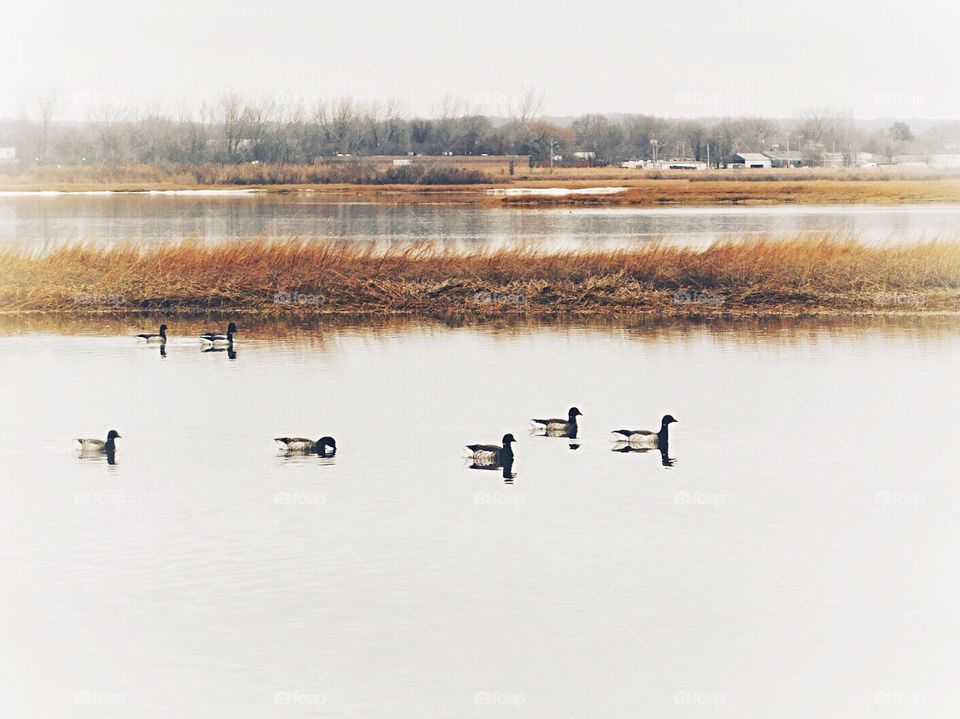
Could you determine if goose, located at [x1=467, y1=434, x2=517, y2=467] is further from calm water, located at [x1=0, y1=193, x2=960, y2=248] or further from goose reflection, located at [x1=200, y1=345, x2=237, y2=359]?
calm water, located at [x1=0, y1=193, x2=960, y2=248]

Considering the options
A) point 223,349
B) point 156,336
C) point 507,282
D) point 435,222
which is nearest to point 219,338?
point 223,349

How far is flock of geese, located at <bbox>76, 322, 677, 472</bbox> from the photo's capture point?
18.6 metres

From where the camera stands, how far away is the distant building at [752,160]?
468ft

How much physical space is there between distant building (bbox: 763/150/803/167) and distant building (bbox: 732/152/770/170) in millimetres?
629

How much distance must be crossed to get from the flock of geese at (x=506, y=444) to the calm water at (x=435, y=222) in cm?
2545

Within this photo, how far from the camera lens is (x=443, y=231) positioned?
61.4 meters

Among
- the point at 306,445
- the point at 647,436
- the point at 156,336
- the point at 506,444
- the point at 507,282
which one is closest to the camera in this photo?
the point at 506,444

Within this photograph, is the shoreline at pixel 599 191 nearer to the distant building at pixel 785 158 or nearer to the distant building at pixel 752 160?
the distant building at pixel 752 160

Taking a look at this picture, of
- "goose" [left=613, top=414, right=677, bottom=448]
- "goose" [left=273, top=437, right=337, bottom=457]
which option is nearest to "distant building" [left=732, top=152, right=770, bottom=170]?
"goose" [left=613, top=414, right=677, bottom=448]

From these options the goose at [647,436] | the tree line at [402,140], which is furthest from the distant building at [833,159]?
the goose at [647,436]

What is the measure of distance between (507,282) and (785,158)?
11715 cm

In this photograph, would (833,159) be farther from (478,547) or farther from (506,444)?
(478,547)

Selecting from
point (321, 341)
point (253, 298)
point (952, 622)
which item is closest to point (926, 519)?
point (952, 622)

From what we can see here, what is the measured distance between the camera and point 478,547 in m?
15.4
